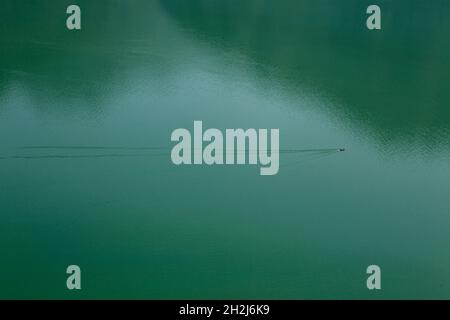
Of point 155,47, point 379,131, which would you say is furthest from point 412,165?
point 155,47

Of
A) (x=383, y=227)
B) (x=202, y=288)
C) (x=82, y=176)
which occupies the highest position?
(x=82, y=176)

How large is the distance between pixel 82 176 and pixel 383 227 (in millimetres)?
1658

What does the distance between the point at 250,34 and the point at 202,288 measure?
4.63 ft

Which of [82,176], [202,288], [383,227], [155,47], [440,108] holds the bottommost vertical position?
[202,288]

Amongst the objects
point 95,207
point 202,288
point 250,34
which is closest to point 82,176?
point 95,207

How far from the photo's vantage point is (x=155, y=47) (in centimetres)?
425

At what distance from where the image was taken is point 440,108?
14.0 ft

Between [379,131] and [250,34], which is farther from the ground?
[250,34]

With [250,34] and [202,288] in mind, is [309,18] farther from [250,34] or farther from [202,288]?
[202,288]

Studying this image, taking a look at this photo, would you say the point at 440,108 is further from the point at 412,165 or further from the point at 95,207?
the point at 95,207

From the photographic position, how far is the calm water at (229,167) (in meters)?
4.25

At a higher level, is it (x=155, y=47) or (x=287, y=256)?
(x=155, y=47)

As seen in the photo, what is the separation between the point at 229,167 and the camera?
4.26 m

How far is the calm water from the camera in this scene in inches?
167
